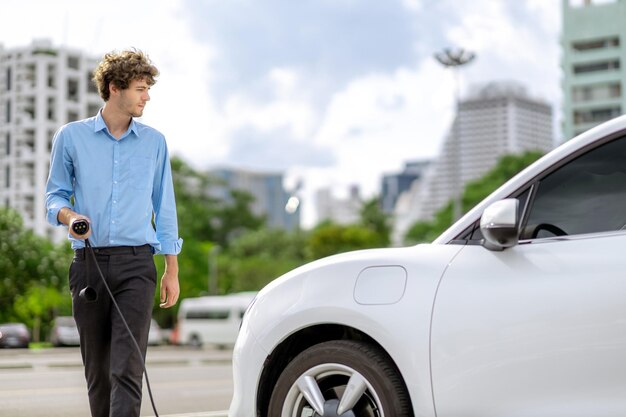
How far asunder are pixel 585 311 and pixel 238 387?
5.61 ft

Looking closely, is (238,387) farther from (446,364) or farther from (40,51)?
(40,51)

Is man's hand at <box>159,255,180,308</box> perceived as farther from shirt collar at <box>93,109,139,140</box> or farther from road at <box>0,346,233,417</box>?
road at <box>0,346,233,417</box>

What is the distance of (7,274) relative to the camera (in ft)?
192

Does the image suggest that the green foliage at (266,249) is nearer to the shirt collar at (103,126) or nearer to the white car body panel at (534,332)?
the shirt collar at (103,126)

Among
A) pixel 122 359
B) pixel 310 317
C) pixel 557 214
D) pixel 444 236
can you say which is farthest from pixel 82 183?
pixel 557 214

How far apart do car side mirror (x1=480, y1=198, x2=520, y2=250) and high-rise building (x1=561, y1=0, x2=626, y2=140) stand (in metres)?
91.3

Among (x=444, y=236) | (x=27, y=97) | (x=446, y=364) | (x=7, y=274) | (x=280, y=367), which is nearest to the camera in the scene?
(x=446, y=364)

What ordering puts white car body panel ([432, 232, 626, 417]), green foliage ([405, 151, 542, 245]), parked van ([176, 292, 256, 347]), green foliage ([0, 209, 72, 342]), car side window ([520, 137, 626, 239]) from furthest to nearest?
green foliage ([405, 151, 542, 245]), green foliage ([0, 209, 72, 342]), parked van ([176, 292, 256, 347]), car side window ([520, 137, 626, 239]), white car body panel ([432, 232, 626, 417])

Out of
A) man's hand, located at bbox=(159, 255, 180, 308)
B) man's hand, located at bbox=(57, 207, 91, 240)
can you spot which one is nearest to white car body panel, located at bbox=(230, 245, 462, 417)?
man's hand, located at bbox=(159, 255, 180, 308)

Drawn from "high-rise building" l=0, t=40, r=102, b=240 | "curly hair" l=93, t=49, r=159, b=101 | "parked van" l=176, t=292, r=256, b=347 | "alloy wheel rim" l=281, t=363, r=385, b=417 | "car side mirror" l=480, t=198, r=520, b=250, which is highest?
"high-rise building" l=0, t=40, r=102, b=240

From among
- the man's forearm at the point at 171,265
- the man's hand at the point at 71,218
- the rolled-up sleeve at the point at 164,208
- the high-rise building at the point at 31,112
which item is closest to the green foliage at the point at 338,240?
the high-rise building at the point at 31,112

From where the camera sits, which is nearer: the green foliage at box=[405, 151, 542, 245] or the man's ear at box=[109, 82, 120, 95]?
the man's ear at box=[109, 82, 120, 95]

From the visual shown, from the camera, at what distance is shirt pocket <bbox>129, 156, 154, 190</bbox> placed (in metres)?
4.61

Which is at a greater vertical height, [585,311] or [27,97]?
[27,97]
